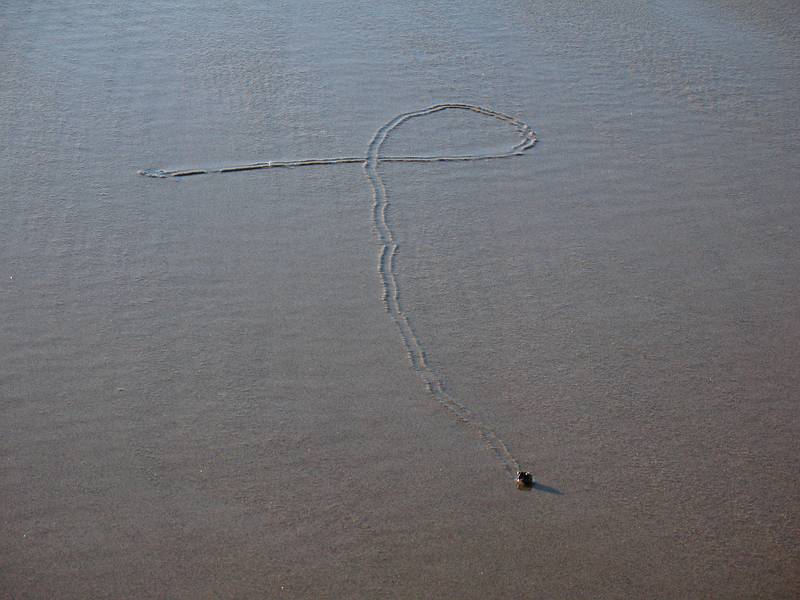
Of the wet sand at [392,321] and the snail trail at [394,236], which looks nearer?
the wet sand at [392,321]

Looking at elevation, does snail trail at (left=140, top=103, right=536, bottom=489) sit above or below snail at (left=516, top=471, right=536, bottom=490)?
above

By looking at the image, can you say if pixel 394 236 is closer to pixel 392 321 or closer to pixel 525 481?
pixel 392 321

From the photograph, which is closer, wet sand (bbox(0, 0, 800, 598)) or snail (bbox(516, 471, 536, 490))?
wet sand (bbox(0, 0, 800, 598))

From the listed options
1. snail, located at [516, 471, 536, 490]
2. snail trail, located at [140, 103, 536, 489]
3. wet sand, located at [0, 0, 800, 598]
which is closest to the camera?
wet sand, located at [0, 0, 800, 598]

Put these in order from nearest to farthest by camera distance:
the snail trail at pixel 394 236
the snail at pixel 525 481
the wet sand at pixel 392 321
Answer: the wet sand at pixel 392 321, the snail at pixel 525 481, the snail trail at pixel 394 236

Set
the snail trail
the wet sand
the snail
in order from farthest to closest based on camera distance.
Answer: the snail trail < the snail < the wet sand

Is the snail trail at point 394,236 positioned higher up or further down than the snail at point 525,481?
higher up

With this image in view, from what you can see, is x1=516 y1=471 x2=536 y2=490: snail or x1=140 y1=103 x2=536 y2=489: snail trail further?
x1=140 y1=103 x2=536 y2=489: snail trail
